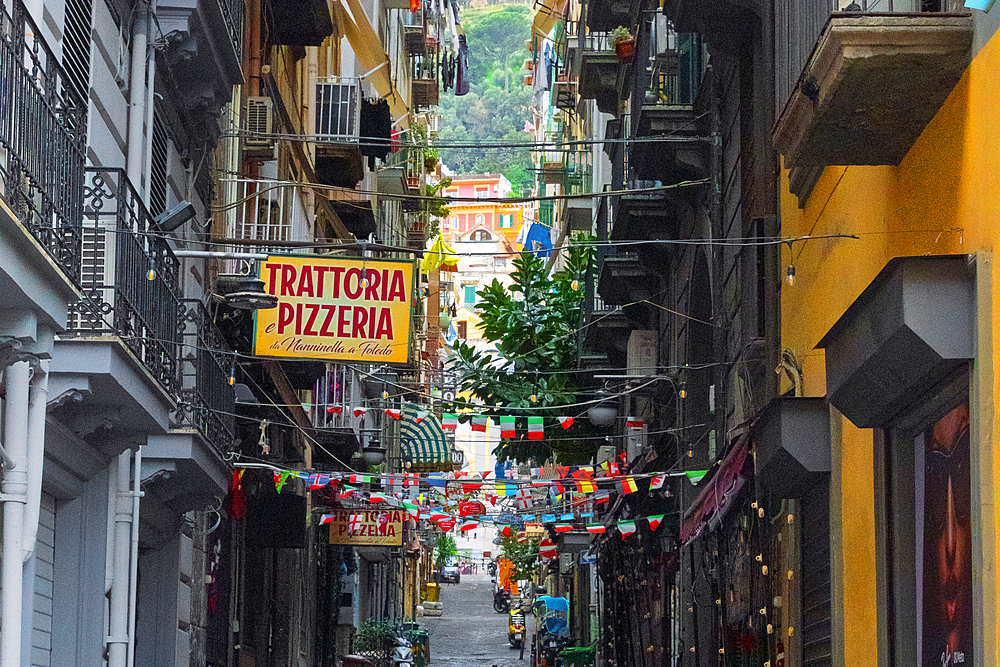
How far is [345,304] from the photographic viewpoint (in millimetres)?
14461

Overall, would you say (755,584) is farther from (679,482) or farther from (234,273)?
(234,273)

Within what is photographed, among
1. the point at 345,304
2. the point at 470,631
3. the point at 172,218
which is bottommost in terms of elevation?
the point at 470,631

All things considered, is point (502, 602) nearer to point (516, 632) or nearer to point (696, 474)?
point (516, 632)

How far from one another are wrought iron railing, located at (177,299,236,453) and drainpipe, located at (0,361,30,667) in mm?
4609

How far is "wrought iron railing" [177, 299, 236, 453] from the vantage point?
43.6 feet

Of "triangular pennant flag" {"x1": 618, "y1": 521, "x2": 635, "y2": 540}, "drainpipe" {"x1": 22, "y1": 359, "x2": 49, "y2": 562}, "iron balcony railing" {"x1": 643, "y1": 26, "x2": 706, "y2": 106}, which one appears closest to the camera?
"drainpipe" {"x1": 22, "y1": 359, "x2": 49, "y2": 562}

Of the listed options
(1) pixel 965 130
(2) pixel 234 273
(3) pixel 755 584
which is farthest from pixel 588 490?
(1) pixel 965 130

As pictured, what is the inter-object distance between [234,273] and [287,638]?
34.3 feet

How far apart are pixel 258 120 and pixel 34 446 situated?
1070 cm

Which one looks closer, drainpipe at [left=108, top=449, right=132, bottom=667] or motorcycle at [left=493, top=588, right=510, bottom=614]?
drainpipe at [left=108, top=449, right=132, bottom=667]

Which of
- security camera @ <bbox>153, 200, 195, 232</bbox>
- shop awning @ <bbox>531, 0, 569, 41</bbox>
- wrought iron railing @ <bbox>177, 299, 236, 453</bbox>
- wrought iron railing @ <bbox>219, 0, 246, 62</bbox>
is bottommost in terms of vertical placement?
wrought iron railing @ <bbox>177, 299, 236, 453</bbox>

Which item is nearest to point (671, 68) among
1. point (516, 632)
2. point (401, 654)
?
point (401, 654)

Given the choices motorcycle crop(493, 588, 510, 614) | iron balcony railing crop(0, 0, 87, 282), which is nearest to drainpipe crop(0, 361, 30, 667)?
iron balcony railing crop(0, 0, 87, 282)

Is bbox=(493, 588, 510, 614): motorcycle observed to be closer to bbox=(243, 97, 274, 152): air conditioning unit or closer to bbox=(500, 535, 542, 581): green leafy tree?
bbox=(500, 535, 542, 581): green leafy tree
